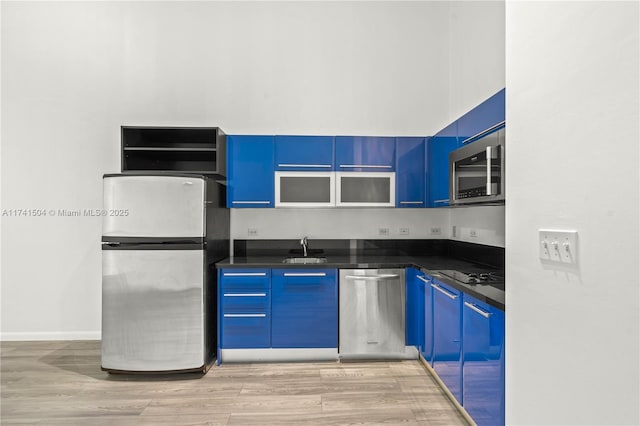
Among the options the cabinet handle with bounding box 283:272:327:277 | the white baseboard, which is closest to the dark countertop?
the cabinet handle with bounding box 283:272:327:277

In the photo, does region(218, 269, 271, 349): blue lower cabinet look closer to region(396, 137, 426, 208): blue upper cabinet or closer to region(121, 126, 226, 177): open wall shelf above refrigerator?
region(121, 126, 226, 177): open wall shelf above refrigerator

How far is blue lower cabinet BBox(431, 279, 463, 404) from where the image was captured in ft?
7.61

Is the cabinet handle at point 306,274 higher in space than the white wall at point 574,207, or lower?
lower

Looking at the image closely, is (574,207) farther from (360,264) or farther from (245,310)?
(245,310)

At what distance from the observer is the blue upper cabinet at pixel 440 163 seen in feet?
9.86

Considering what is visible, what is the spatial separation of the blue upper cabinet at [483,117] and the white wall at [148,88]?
1.28 metres

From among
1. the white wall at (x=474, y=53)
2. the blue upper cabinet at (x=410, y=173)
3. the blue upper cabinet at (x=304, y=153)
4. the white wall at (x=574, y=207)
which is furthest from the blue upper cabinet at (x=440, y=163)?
the white wall at (x=574, y=207)

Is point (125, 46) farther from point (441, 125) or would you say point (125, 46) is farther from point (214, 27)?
point (441, 125)

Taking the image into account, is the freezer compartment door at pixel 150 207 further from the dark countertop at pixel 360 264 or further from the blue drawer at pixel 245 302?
the blue drawer at pixel 245 302

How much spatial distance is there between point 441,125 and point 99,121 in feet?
11.6

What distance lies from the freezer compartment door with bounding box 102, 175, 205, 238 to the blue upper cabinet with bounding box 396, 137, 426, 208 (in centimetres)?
184

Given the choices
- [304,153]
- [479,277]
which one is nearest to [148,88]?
[304,153]

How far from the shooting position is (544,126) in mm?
1248

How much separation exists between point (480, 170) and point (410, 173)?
124cm
